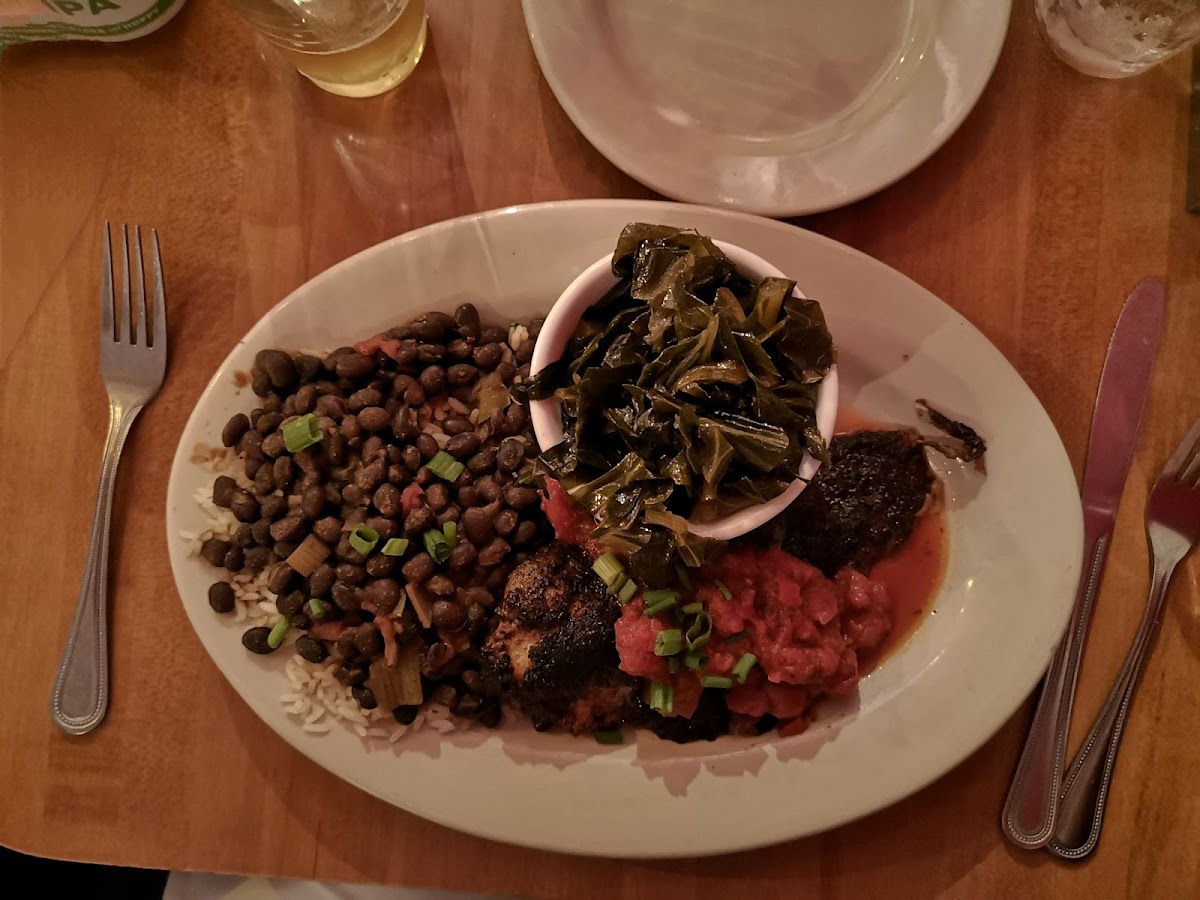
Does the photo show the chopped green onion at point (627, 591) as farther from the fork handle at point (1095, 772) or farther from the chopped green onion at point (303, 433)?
the fork handle at point (1095, 772)

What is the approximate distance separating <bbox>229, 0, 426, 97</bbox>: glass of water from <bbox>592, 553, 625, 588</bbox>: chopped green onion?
1.36 metres

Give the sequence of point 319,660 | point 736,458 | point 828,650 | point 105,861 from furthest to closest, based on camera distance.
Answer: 1. point 105,861
2. point 319,660
3. point 828,650
4. point 736,458

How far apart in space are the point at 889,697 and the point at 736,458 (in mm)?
781

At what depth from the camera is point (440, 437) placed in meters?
1.96

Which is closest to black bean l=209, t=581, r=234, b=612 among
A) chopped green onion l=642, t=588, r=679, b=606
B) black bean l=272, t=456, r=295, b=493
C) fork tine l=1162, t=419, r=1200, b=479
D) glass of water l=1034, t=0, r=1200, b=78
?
black bean l=272, t=456, r=295, b=493

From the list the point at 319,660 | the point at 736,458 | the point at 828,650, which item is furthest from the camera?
the point at 319,660

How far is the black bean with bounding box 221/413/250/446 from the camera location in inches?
76.0

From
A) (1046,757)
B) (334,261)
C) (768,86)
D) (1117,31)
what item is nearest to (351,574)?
(334,261)

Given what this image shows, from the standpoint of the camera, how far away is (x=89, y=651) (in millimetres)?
2070

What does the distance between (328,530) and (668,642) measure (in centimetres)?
82

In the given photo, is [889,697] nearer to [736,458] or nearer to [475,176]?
[736,458]

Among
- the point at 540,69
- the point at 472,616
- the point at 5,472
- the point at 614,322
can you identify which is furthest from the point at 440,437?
the point at 5,472

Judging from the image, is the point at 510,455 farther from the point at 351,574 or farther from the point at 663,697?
the point at 663,697

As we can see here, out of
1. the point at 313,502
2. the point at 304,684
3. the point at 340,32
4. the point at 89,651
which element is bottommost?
the point at 89,651
